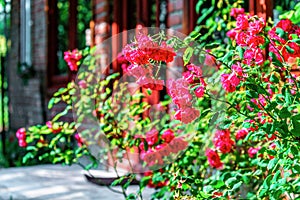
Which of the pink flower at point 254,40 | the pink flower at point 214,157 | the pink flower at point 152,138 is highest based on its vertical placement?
the pink flower at point 254,40

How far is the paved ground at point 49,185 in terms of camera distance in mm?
4141

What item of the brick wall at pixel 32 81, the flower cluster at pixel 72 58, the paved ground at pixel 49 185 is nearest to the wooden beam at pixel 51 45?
the brick wall at pixel 32 81

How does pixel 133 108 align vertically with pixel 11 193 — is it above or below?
above

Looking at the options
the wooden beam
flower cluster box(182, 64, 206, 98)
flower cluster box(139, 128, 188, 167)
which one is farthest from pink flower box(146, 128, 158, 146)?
the wooden beam

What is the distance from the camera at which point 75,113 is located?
3.74 m

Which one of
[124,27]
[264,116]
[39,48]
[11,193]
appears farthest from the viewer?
[39,48]

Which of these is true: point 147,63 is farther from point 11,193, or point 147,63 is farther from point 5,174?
point 5,174

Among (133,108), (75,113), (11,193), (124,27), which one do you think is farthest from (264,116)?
(124,27)

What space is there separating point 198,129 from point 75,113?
92cm

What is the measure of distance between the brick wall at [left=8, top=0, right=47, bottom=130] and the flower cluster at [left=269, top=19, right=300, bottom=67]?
5.15m

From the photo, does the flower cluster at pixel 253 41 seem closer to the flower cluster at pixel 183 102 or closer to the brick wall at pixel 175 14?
the flower cluster at pixel 183 102

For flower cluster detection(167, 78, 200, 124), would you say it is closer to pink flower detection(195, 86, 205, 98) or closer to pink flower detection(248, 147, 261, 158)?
pink flower detection(195, 86, 205, 98)

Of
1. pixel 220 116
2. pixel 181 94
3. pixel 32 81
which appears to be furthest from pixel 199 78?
pixel 32 81

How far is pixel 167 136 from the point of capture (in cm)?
306
